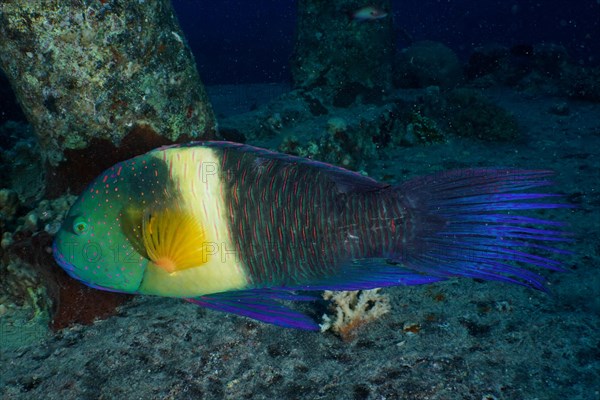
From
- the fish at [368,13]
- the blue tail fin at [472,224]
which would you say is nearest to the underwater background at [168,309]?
the blue tail fin at [472,224]

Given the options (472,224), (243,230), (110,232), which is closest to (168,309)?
(110,232)

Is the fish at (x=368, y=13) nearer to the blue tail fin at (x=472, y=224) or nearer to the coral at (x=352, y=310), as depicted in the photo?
the coral at (x=352, y=310)

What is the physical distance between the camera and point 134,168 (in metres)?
2.18

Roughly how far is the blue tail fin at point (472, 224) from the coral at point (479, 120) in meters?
8.06

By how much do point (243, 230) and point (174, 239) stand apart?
1.20 feet

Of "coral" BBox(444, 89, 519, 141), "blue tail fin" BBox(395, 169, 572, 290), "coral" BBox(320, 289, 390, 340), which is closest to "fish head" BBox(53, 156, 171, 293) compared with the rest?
"blue tail fin" BBox(395, 169, 572, 290)

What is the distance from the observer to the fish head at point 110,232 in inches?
82.6

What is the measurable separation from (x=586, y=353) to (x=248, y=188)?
2.56 meters

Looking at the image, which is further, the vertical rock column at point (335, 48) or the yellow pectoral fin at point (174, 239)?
the vertical rock column at point (335, 48)

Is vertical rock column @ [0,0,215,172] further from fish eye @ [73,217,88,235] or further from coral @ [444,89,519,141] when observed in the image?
coral @ [444,89,519,141]

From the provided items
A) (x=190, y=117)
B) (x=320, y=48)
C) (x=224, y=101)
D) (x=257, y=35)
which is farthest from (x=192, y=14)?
(x=190, y=117)

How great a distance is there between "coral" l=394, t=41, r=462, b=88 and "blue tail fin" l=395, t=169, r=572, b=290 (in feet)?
45.5

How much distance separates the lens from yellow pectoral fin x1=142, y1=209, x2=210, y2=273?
6.67ft

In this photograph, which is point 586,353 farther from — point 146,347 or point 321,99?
point 321,99
